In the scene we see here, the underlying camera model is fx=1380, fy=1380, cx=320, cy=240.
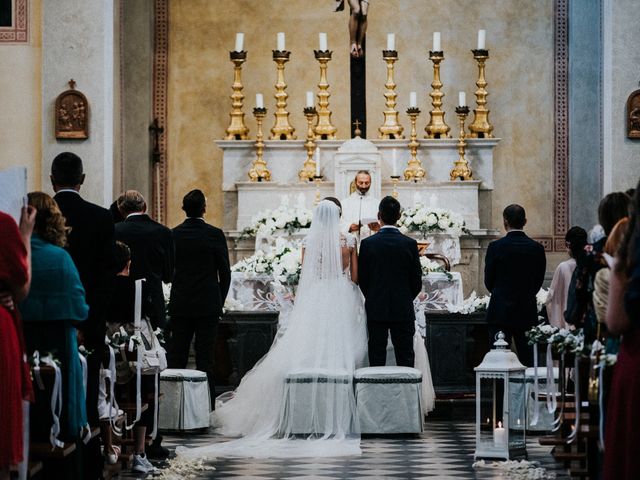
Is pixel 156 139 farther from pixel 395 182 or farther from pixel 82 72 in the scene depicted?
pixel 395 182

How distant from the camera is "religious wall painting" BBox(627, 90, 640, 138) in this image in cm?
1437

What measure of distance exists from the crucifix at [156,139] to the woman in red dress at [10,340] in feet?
39.8

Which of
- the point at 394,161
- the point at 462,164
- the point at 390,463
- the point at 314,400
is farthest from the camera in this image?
the point at 462,164

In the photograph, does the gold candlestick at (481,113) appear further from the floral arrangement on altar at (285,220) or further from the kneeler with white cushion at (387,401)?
the kneeler with white cushion at (387,401)

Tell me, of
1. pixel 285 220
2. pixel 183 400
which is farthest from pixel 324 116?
pixel 183 400

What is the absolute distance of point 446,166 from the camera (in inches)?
628

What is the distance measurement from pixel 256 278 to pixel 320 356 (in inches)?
94.4

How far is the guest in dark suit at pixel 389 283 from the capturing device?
A: 34.0ft

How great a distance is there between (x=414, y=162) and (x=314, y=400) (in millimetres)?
6095

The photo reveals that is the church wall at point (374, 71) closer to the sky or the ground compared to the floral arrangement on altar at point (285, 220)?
closer to the sky

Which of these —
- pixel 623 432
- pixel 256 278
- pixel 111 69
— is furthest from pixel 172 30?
pixel 623 432

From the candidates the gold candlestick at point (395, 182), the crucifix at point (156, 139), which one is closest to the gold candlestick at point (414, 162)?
the gold candlestick at point (395, 182)

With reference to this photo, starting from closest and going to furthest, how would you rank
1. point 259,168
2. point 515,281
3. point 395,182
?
point 515,281
point 395,182
point 259,168

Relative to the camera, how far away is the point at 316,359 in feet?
33.8
